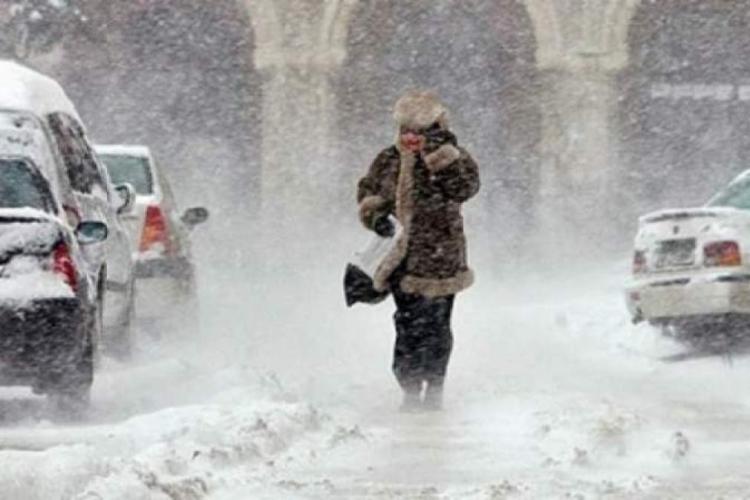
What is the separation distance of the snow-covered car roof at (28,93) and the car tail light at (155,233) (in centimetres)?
262

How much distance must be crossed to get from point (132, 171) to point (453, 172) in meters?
5.55

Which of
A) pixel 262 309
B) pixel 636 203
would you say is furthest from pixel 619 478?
pixel 636 203

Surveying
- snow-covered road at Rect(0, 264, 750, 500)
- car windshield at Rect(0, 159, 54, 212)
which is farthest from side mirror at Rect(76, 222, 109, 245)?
snow-covered road at Rect(0, 264, 750, 500)

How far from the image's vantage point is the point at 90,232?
10625 millimetres

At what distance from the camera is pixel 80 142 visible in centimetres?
1250

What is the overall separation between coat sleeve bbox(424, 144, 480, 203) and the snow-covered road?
1.05 m

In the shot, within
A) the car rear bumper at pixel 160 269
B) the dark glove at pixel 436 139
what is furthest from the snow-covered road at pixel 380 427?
the dark glove at pixel 436 139

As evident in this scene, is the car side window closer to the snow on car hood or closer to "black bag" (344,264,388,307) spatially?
the snow on car hood

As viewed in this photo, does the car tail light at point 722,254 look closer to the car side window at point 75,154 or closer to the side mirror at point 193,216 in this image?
the side mirror at point 193,216

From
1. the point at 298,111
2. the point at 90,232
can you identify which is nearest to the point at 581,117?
the point at 298,111

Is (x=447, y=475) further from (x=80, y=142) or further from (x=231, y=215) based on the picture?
(x=231, y=215)

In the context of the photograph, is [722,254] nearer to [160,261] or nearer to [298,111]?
[160,261]

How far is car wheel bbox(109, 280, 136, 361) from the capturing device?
42.9ft

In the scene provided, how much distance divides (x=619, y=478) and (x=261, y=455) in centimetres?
133
